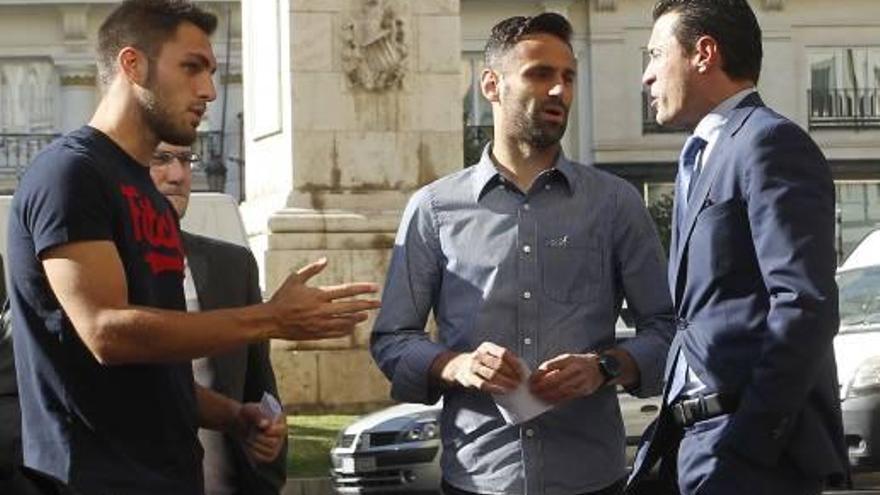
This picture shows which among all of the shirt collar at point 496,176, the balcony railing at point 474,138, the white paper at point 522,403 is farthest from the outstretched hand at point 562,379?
the balcony railing at point 474,138

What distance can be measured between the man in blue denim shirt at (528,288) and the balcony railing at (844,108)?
153 feet

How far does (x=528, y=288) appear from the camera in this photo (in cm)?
598

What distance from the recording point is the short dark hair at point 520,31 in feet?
20.2

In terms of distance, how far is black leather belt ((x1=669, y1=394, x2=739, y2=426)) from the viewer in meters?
5.11

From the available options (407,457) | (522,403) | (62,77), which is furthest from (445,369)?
(62,77)

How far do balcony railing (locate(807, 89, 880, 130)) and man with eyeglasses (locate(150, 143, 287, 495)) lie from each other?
45.9 m

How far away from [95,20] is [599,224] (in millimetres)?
46262

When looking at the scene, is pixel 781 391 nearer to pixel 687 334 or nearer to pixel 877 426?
pixel 687 334

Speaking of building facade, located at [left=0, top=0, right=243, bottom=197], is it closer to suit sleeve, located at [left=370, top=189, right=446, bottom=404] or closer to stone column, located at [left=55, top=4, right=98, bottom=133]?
stone column, located at [left=55, top=4, right=98, bottom=133]

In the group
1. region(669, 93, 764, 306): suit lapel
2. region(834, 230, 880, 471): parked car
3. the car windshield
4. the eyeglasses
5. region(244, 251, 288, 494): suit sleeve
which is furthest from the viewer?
the car windshield

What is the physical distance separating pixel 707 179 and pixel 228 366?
211 centimetres

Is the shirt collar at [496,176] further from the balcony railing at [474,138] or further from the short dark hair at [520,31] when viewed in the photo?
the balcony railing at [474,138]

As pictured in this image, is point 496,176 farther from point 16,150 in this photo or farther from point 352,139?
point 16,150

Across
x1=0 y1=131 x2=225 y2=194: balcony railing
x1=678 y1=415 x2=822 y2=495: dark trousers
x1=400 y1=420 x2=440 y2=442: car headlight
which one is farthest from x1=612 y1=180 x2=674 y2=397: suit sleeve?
x1=0 y1=131 x2=225 y2=194: balcony railing
